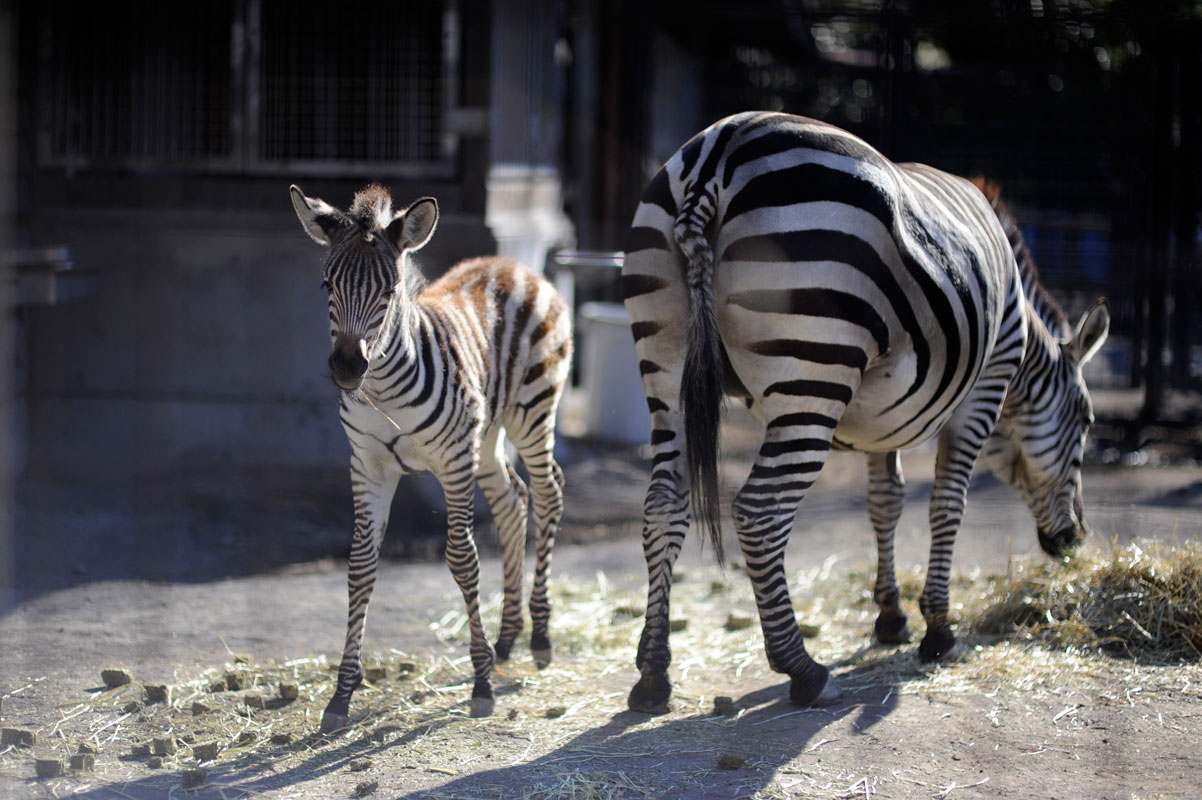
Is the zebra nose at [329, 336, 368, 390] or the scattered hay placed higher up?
the zebra nose at [329, 336, 368, 390]

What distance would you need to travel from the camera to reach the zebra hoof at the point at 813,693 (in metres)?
4.26

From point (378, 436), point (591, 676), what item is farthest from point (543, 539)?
point (378, 436)

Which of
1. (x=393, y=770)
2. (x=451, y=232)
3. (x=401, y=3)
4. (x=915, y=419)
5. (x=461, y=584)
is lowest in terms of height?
(x=393, y=770)

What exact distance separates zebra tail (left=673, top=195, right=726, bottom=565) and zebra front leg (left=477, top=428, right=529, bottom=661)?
3.64 feet

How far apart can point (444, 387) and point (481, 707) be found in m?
1.20

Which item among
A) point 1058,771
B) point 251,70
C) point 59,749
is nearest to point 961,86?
point 251,70

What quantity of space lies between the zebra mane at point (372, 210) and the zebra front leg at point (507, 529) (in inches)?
48.0

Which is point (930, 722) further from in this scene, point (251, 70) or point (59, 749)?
point (251, 70)

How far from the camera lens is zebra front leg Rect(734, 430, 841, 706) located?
4.02 metres

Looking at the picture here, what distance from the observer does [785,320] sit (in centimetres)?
393

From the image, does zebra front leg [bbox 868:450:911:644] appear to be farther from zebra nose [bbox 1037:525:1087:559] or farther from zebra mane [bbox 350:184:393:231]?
zebra mane [bbox 350:184:393:231]

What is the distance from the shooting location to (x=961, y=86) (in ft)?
31.3

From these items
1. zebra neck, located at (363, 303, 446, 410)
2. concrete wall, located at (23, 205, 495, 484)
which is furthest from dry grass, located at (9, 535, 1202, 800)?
concrete wall, located at (23, 205, 495, 484)

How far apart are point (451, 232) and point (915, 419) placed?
4.14 metres
